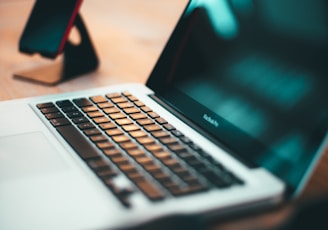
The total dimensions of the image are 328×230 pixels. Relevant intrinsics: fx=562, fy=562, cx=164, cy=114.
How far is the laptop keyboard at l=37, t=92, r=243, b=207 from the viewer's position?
0.56 m

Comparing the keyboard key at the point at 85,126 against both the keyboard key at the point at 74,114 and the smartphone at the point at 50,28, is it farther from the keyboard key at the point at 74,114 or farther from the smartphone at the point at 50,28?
the smartphone at the point at 50,28

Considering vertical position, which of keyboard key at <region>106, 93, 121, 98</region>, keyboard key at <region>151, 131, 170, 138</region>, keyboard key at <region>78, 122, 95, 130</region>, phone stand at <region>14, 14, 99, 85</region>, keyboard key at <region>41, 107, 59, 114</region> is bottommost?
phone stand at <region>14, 14, 99, 85</region>

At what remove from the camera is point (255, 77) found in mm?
678

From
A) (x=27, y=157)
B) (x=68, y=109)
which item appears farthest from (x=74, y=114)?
(x=27, y=157)

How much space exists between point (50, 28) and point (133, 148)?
422 mm

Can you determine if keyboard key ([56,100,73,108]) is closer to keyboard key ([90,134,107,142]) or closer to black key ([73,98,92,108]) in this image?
black key ([73,98,92,108])

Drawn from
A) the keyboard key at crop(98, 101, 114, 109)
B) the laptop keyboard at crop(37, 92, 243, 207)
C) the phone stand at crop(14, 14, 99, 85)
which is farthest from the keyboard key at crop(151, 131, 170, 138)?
the phone stand at crop(14, 14, 99, 85)

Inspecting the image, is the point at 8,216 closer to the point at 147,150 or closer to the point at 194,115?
the point at 147,150

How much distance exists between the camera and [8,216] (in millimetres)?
513

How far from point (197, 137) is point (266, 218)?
0.18 meters

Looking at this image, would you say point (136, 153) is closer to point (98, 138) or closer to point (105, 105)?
point (98, 138)

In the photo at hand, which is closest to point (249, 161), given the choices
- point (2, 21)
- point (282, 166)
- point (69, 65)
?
point (282, 166)

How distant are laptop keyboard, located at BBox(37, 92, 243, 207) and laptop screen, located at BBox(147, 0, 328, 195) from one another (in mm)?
49

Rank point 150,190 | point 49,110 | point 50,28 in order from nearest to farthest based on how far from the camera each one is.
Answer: point 150,190
point 49,110
point 50,28
